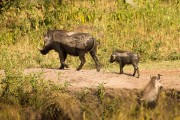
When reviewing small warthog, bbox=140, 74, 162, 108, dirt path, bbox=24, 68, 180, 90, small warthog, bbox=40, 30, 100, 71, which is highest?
small warthog, bbox=40, 30, 100, 71

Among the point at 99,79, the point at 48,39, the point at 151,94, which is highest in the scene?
the point at 48,39

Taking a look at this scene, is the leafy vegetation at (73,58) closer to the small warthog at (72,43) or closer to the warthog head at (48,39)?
the warthog head at (48,39)

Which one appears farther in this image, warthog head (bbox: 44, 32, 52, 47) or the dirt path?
warthog head (bbox: 44, 32, 52, 47)

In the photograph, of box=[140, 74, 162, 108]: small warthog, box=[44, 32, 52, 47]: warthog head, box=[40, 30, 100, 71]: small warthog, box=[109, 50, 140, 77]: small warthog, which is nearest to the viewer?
box=[140, 74, 162, 108]: small warthog

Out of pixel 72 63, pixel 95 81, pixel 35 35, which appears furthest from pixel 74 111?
pixel 35 35

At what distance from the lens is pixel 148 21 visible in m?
17.9

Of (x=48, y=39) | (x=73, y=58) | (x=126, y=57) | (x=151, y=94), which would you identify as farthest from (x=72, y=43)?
(x=73, y=58)

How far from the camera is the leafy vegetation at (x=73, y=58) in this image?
943 centimetres

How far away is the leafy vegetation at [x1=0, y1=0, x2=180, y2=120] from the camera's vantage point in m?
9.43

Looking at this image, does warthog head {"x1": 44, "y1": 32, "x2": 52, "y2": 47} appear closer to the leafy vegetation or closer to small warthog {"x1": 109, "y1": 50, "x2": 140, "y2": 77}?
the leafy vegetation

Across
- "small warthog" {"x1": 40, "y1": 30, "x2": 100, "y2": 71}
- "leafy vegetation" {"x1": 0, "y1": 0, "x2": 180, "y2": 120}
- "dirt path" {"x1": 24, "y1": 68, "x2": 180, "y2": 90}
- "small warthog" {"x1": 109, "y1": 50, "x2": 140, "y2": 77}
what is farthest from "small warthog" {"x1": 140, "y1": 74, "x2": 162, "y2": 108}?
"small warthog" {"x1": 40, "y1": 30, "x2": 100, "y2": 71}

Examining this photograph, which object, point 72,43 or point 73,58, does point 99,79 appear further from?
point 73,58

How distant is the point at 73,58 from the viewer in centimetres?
1480

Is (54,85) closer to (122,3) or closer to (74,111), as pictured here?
(74,111)
